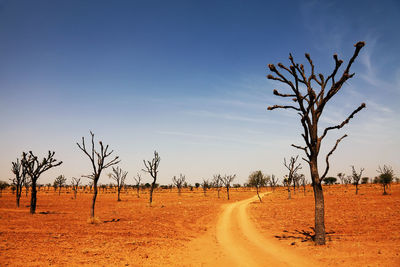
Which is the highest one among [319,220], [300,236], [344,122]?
[344,122]

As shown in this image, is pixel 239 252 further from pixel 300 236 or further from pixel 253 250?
pixel 300 236

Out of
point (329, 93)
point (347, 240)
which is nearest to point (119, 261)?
point (347, 240)

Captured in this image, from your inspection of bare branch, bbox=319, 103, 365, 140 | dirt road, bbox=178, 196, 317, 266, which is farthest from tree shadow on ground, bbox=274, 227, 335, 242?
bare branch, bbox=319, 103, 365, 140

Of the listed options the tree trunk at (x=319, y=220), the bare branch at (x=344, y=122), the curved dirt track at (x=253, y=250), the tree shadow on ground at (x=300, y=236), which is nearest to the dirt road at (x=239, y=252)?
the curved dirt track at (x=253, y=250)

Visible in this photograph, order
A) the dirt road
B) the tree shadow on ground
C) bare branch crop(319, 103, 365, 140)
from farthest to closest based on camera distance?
the tree shadow on ground → bare branch crop(319, 103, 365, 140) → the dirt road

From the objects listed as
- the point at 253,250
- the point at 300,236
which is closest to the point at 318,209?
the point at 300,236

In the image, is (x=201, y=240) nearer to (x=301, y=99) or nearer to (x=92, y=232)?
(x=92, y=232)

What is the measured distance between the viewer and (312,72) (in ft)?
34.9

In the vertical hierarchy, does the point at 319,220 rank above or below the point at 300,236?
above

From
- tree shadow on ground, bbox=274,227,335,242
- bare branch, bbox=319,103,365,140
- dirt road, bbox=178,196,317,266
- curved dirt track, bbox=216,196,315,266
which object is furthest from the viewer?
tree shadow on ground, bbox=274,227,335,242

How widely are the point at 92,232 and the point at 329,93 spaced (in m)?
14.7

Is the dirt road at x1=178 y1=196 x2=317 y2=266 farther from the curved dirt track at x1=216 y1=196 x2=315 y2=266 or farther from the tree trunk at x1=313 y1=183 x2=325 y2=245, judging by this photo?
the tree trunk at x1=313 y1=183 x2=325 y2=245

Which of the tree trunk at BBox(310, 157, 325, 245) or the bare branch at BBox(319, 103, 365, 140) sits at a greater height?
the bare branch at BBox(319, 103, 365, 140)

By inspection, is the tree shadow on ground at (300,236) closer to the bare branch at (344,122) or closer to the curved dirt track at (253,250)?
the curved dirt track at (253,250)
